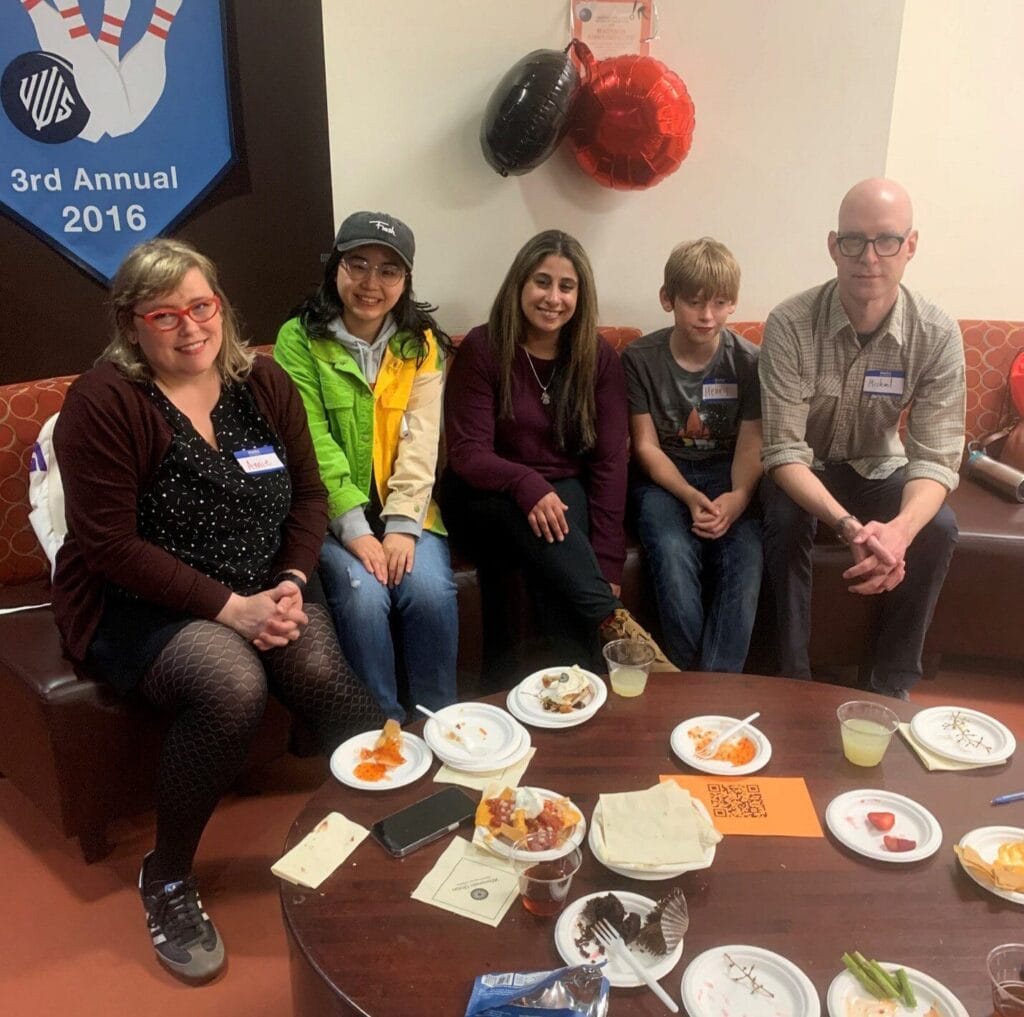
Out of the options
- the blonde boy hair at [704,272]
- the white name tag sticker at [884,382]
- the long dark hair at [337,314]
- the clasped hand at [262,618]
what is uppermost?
the blonde boy hair at [704,272]

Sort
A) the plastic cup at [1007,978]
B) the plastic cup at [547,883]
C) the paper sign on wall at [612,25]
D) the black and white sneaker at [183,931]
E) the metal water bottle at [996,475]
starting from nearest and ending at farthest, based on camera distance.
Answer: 1. the plastic cup at [1007,978]
2. the plastic cup at [547,883]
3. the black and white sneaker at [183,931]
4. the metal water bottle at [996,475]
5. the paper sign on wall at [612,25]

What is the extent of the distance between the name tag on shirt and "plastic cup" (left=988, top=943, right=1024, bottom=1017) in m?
1.73

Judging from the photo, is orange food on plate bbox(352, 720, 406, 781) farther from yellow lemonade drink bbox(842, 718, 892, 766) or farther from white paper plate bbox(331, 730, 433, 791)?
yellow lemonade drink bbox(842, 718, 892, 766)

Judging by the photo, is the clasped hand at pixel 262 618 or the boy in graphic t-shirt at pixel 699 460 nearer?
the clasped hand at pixel 262 618

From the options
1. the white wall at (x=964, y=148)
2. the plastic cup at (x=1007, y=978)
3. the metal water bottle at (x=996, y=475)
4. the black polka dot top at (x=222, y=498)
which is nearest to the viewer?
the plastic cup at (x=1007, y=978)

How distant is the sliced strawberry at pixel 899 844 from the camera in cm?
133

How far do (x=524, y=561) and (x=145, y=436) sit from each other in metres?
1.04

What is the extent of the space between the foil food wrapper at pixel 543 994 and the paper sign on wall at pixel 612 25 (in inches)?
106

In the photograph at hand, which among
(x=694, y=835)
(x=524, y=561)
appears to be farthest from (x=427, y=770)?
(x=524, y=561)

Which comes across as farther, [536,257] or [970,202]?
[970,202]

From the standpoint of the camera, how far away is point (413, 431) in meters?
2.42

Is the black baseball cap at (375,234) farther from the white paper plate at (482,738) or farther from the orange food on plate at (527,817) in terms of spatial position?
the orange food on plate at (527,817)

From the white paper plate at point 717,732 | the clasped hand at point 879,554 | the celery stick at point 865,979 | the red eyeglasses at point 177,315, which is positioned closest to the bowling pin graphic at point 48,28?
the red eyeglasses at point 177,315

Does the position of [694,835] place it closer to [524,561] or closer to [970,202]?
[524,561]
